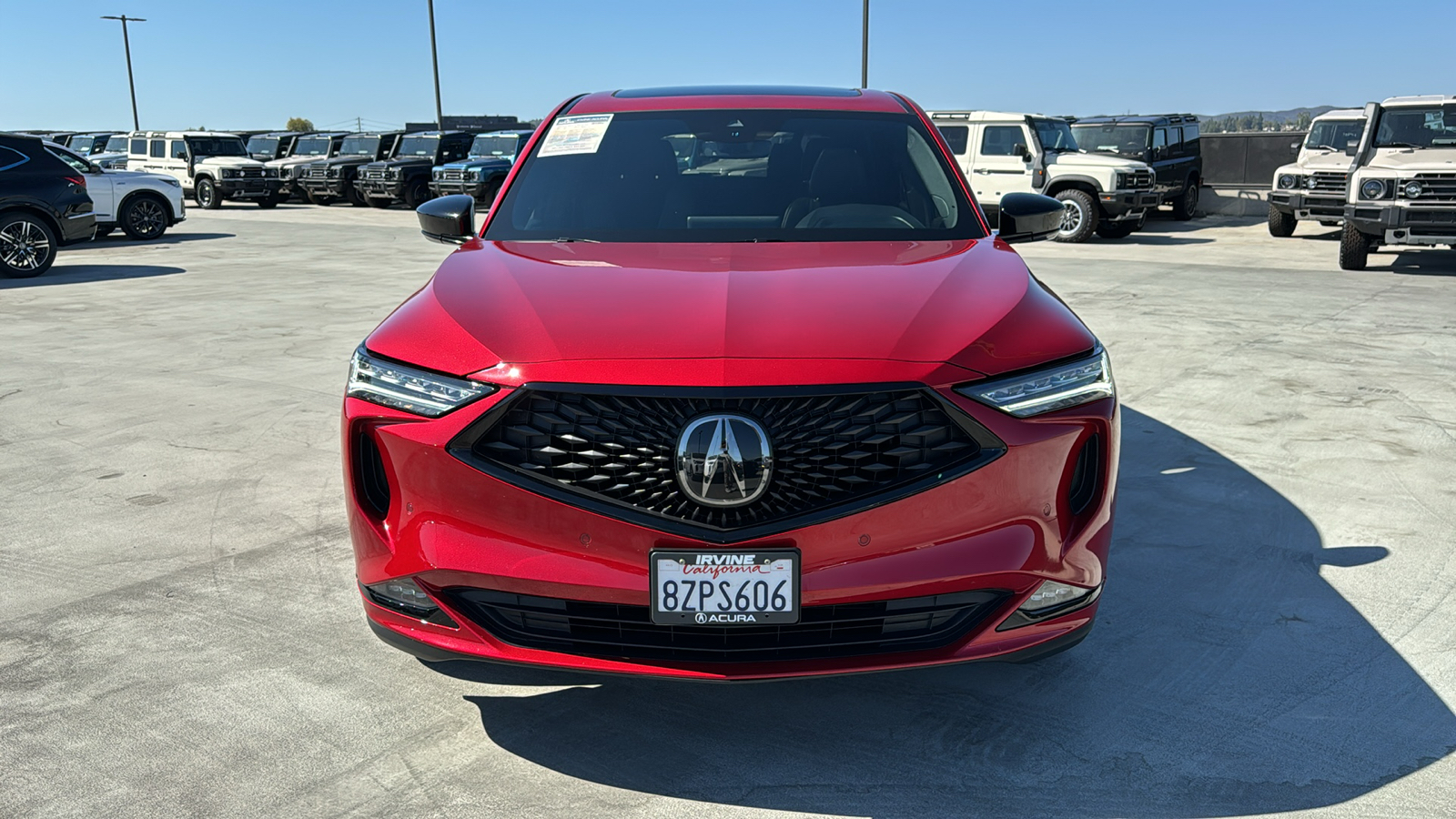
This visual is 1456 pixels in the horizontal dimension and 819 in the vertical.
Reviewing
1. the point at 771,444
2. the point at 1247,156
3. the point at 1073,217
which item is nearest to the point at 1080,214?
the point at 1073,217

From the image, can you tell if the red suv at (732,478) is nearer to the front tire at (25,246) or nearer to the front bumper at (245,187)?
the front tire at (25,246)

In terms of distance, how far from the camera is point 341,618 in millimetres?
3646

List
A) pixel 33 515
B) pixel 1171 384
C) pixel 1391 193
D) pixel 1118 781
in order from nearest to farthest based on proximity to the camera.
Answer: pixel 1118 781 < pixel 33 515 < pixel 1171 384 < pixel 1391 193

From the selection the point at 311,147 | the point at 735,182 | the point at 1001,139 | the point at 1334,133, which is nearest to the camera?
the point at 735,182

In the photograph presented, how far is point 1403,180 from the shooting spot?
12703 mm

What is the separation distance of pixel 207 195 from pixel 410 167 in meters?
5.50

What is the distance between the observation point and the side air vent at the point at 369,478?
277 centimetres

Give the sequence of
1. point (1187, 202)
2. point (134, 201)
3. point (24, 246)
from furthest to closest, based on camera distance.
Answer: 1. point (1187, 202)
2. point (134, 201)
3. point (24, 246)

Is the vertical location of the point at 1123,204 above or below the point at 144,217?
above

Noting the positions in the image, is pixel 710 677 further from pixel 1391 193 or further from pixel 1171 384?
pixel 1391 193

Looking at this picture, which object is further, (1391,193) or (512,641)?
(1391,193)

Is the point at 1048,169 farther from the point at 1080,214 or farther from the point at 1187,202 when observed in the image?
the point at 1187,202

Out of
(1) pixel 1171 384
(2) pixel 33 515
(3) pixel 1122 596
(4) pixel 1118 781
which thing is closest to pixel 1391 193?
(1) pixel 1171 384

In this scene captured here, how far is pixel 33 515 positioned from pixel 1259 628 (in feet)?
14.8
